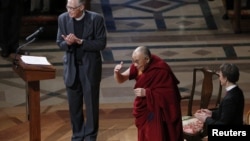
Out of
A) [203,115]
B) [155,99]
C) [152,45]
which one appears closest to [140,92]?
[155,99]

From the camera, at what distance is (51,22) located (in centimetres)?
1119

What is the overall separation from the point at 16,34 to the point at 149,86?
4044 mm

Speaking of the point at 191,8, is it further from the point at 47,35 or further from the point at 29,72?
the point at 29,72

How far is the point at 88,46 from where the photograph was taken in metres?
6.75

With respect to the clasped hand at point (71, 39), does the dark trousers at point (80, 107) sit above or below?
below

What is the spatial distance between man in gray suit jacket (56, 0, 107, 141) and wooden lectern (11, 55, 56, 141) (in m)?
0.24

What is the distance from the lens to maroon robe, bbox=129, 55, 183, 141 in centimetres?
628

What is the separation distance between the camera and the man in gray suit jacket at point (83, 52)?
6.78 meters

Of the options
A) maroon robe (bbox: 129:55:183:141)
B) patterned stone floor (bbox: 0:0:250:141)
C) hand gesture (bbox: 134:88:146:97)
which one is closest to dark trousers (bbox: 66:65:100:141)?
patterned stone floor (bbox: 0:0:250:141)

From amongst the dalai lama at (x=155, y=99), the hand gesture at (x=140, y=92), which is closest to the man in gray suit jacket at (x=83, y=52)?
the dalai lama at (x=155, y=99)

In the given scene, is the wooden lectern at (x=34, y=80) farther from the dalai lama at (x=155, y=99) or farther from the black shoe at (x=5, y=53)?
the black shoe at (x=5, y=53)

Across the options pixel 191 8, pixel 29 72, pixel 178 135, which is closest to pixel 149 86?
pixel 178 135

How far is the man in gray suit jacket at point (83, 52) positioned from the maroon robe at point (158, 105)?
61 centimetres

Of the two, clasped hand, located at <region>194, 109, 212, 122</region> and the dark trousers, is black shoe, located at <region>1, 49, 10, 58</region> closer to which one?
the dark trousers
